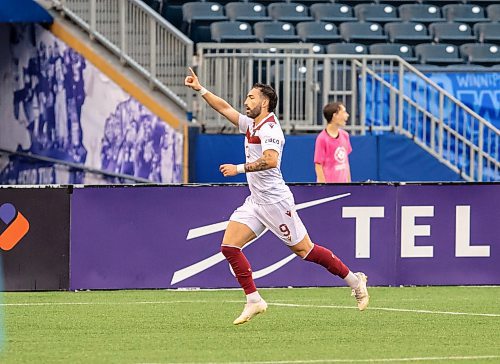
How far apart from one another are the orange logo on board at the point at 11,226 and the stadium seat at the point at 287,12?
31.6ft

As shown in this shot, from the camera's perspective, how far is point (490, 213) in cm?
1522

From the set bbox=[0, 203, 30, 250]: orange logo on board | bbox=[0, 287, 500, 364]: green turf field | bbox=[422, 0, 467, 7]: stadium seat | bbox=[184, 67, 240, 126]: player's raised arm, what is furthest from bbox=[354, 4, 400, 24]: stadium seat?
bbox=[184, 67, 240, 126]: player's raised arm

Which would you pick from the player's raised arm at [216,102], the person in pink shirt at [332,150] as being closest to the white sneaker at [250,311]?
the player's raised arm at [216,102]

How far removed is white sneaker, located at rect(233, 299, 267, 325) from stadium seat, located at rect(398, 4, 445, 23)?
13.4 metres

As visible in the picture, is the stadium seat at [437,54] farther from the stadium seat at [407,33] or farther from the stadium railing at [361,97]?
the stadium railing at [361,97]

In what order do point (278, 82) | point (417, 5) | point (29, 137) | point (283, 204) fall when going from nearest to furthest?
1. point (283, 204)
2. point (278, 82)
3. point (29, 137)
4. point (417, 5)

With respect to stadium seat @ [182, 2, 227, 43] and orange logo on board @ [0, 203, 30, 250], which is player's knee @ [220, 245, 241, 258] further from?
stadium seat @ [182, 2, 227, 43]

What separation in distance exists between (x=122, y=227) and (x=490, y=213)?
3.90 meters

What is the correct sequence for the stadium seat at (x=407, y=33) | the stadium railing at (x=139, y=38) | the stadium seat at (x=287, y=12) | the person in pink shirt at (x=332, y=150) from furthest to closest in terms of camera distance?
the stadium seat at (x=407, y=33) → the stadium seat at (x=287, y=12) → the stadium railing at (x=139, y=38) → the person in pink shirt at (x=332, y=150)

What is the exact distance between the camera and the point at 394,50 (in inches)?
907

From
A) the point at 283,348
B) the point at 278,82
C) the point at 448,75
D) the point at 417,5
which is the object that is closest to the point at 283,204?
the point at 283,348

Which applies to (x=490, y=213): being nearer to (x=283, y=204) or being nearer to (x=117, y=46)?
(x=283, y=204)

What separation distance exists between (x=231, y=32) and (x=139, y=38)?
1883mm

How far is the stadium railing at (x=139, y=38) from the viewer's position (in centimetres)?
2092
